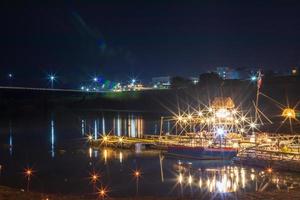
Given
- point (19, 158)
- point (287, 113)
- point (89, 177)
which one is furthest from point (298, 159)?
point (19, 158)

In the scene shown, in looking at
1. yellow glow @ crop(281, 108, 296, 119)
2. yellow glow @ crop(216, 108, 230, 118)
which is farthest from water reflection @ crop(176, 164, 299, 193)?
yellow glow @ crop(216, 108, 230, 118)

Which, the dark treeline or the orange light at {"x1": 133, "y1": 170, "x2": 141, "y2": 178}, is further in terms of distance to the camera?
the dark treeline

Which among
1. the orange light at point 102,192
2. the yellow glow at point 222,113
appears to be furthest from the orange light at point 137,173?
the yellow glow at point 222,113

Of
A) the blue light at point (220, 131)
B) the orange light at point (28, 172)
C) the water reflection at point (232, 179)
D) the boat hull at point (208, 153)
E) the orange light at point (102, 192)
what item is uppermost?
the blue light at point (220, 131)

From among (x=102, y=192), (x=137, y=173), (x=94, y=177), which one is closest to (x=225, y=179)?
(x=137, y=173)

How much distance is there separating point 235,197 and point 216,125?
1838 centimetres

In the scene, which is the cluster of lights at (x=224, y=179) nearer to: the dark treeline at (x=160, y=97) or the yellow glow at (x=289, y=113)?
the yellow glow at (x=289, y=113)

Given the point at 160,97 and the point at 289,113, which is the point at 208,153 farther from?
the point at 160,97

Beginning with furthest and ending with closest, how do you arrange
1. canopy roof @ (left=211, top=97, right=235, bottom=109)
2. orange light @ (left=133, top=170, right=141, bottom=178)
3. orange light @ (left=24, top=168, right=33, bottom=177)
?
canopy roof @ (left=211, top=97, right=235, bottom=109), orange light @ (left=24, top=168, right=33, bottom=177), orange light @ (left=133, top=170, right=141, bottom=178)

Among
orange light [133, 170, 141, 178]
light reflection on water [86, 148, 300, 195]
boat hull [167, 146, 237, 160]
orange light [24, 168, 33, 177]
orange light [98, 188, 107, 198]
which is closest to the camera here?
orange light [98, 188, 107, 198]

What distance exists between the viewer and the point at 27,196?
53.9 feet

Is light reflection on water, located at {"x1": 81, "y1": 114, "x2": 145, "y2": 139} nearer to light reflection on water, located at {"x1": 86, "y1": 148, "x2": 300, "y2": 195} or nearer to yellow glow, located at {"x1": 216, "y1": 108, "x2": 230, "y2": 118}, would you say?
yellow glow, located at {"x1": 216, "y1": 108, "x2": 230, "y2": 118}

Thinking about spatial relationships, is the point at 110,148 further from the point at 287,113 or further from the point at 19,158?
the point at 287,113

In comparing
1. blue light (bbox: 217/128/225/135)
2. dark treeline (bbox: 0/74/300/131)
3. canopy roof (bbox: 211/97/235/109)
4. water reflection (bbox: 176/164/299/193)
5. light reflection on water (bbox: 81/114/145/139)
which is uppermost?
dark treeline (bbox: 0/74/300/131)
